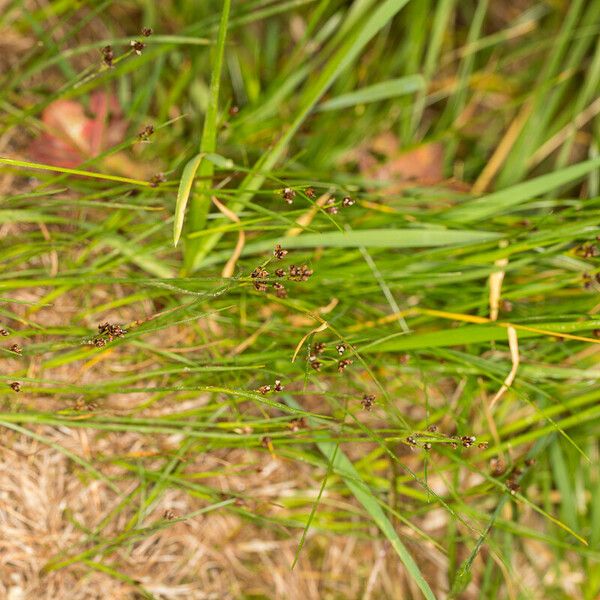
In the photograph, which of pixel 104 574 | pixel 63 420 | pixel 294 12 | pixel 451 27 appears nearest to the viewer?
pixel 63 420

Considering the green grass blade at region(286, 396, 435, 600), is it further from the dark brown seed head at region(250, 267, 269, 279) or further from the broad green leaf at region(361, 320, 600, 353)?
the dark brown seed head at region(250, 267, 269, 279)

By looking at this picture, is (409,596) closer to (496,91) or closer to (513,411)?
(513,411)

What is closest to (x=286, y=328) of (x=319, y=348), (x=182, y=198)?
(x=319, y=348)

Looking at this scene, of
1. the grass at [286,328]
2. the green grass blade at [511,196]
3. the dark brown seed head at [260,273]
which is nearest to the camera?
the dark brown seed head at [260,273]

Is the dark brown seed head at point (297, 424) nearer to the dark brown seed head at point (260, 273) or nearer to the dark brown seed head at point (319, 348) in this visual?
the dark brown seed head at point (319, 348)

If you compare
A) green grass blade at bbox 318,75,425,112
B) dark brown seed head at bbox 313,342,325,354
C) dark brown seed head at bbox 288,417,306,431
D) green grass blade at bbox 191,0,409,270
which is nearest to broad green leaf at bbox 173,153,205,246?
green grass blade at bbox 191,0,409,270

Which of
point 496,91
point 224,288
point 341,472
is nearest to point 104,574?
point 341,472

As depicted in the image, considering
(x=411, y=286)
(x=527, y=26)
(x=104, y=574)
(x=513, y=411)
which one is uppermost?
(x=527, y=26)

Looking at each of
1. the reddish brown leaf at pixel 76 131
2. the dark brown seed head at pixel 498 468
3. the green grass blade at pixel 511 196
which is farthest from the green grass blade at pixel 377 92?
the dark brown seed head at pixel 498 468

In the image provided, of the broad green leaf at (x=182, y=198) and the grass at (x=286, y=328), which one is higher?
the broad green leaf at (x=182, y=198)
